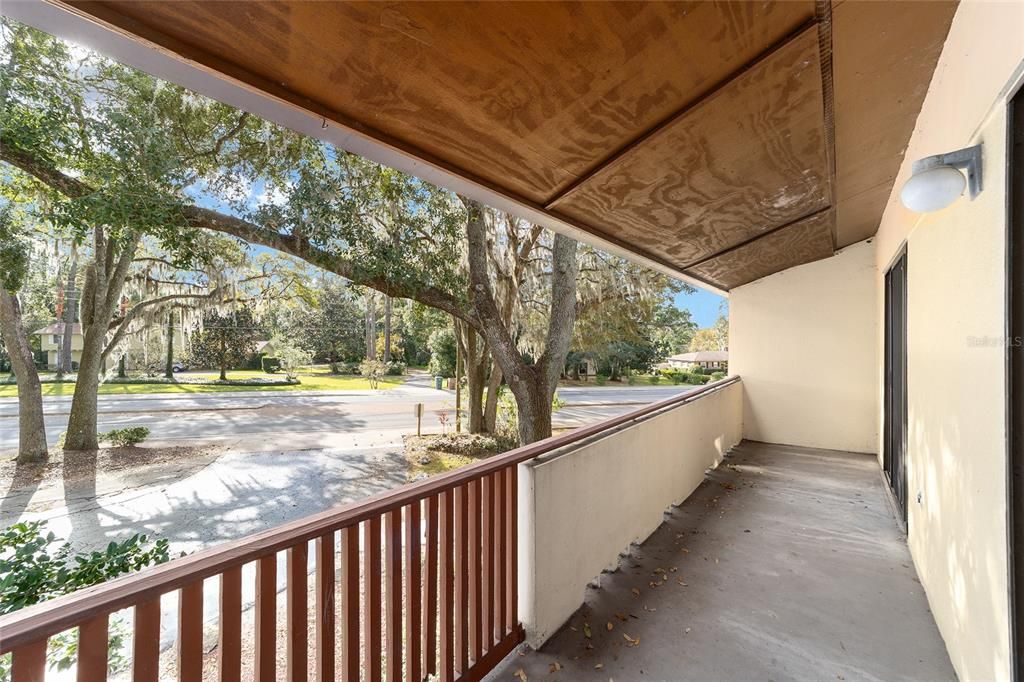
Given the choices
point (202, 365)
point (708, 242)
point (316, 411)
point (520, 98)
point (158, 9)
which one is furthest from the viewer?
point (202, 365)

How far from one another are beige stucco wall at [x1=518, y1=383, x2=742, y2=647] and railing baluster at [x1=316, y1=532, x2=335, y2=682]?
881 mm

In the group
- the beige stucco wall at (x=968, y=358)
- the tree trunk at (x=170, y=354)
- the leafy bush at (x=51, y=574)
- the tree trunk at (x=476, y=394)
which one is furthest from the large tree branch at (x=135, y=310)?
the beige stucco wall at (x=968, y=358)

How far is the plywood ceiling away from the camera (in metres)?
1.24

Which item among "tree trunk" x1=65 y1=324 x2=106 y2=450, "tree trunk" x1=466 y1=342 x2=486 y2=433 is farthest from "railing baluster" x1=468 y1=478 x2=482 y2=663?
"tree trunk" x1=65 y1=324 x2=106 y2=450

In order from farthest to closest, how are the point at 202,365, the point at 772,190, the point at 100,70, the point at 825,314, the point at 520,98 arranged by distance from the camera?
1. the point at 202,365
2. the point at 825,314
3. the point at 100,70
4. the point at 772,190
5. the point at 520,98

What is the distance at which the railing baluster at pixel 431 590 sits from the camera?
5.21 ft

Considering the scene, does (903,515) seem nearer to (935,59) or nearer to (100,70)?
(935,59)

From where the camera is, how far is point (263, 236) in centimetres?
477

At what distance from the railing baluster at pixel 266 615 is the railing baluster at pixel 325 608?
0.12 m

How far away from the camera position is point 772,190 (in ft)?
9.37

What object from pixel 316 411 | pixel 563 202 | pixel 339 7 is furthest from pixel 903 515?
pixel 316 411

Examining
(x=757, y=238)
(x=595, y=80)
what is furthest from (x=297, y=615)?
(x=757, y=238)

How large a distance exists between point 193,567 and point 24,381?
9163 mm

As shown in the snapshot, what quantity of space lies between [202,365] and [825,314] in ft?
77.0
